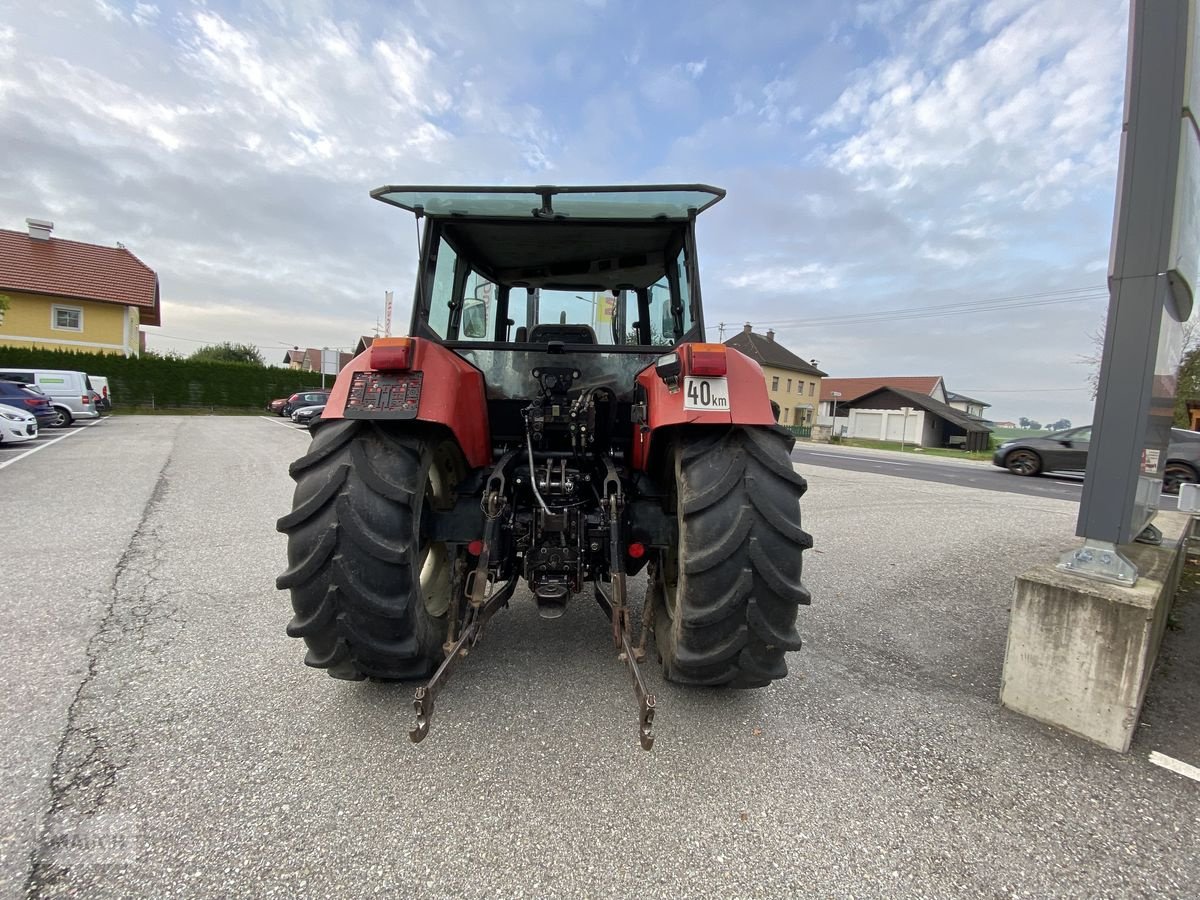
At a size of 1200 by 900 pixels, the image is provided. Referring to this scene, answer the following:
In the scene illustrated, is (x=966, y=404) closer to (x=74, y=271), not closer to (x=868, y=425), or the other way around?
(x=868, y=425)

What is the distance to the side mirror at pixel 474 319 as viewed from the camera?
333 cm

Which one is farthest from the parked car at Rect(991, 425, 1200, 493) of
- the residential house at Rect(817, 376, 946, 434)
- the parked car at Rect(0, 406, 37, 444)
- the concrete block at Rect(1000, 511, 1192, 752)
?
the residential house at Rect(817, 376, 946, 434)

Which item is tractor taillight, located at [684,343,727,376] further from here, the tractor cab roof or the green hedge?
the green hedge

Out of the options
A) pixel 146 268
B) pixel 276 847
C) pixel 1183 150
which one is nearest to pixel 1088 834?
pixel 276 847

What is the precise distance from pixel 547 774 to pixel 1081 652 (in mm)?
2323

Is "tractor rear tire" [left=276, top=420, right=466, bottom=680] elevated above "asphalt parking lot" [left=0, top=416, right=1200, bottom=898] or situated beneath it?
elevated above

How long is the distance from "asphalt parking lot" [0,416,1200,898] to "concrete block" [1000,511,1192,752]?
0.11 meters

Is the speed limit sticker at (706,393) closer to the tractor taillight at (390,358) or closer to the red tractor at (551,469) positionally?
the red tractor at (551,469)

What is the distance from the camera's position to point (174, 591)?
4062 millimetres

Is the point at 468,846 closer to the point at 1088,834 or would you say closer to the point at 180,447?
the point at 1088,834

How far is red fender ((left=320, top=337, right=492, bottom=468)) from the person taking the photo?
228 cm

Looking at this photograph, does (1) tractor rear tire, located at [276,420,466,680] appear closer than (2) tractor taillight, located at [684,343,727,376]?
Yes

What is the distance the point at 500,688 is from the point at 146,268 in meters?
37.7

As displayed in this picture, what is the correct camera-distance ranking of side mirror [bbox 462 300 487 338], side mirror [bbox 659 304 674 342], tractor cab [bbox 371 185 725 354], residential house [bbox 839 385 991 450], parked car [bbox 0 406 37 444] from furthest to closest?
residential house [bbox 839 385 991 450]
parked car [bbox 0 406 37 444]
side mirror [bbox 462 300 487 338]
side mirror [bbox 659 304 674 342]
tractor cab [bbox 371 185 725 354]
